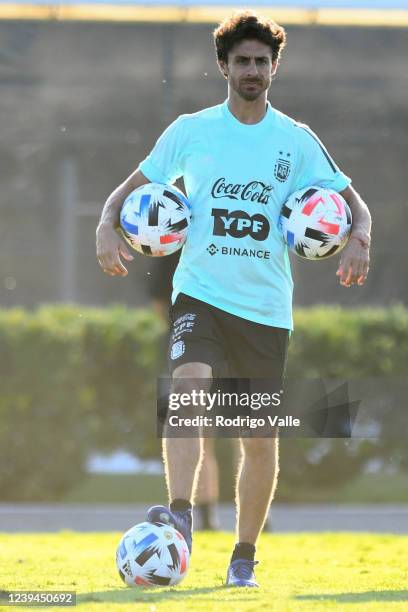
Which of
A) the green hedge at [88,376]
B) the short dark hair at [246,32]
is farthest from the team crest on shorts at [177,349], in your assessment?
the green hedge at [88,376]

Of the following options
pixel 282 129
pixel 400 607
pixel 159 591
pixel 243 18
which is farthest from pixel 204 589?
pixel 243 18

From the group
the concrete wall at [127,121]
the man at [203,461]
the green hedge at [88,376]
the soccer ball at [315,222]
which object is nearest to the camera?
the soccer ball at [315,222]

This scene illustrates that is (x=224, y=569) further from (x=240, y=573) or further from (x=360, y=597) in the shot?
(x=360, y=597)

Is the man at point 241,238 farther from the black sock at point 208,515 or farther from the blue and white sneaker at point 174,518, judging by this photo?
the black sock at point 208,515

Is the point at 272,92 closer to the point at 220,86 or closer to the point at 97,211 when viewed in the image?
the point at 220,86

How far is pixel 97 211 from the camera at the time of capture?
730 inches

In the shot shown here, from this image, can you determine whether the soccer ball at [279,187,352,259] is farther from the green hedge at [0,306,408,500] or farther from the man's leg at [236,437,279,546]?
the green hedge at [0,306,408,500]

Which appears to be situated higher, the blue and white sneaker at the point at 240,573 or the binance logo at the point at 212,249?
the binance logo at the point at 212,249

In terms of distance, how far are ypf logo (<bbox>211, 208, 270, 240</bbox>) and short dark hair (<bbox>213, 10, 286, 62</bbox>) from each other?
28.1 inches

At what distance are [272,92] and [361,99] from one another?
147cm

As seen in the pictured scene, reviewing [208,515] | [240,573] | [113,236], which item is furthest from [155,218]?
[208,515]

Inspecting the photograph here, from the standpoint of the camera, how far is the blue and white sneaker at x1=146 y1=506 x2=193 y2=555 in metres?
5.75

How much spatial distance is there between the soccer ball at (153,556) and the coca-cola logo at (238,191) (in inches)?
56.6

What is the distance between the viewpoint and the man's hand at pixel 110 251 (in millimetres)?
6008
